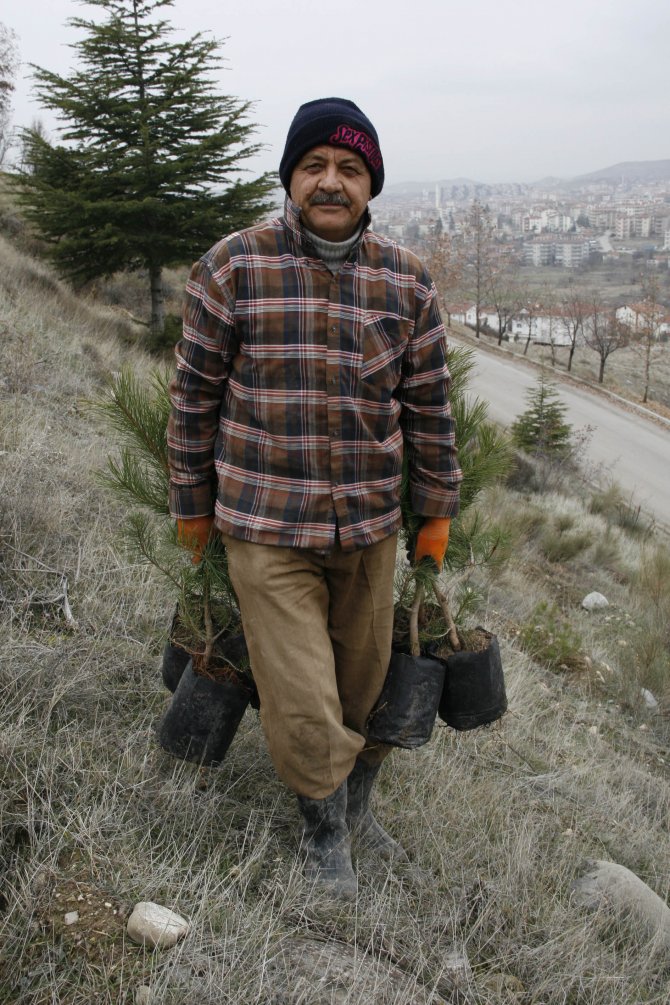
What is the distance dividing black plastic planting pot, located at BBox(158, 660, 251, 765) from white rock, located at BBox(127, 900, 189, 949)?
0.53 m

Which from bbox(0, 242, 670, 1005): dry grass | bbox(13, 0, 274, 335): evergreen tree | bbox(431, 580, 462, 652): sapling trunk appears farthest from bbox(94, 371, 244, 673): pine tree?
bbox(13, 0, 274, 335): evergreen tree

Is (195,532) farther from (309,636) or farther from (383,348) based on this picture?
(383,348)

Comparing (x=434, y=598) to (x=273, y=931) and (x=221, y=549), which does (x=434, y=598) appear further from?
(x=273, y=931)

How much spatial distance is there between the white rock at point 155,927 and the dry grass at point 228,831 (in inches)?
1.5

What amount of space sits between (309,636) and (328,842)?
0.66 metres

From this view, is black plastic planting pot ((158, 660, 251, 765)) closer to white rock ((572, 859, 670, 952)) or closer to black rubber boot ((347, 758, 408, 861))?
black rubber boot ((347, 758, 408, 861))

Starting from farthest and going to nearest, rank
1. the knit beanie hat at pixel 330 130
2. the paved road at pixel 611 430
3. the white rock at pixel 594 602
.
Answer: the paved road at pixel 611 430
the white rock at pixel 594 602
the knit beanie hat at pixel 330 130

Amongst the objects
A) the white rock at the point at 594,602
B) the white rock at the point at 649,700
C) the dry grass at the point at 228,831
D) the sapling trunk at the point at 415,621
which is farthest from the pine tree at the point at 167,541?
the white rock at the point at 594,602

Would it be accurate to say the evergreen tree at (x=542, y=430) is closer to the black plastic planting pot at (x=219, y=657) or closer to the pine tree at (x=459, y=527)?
the pine tree at (x=459, y=527)

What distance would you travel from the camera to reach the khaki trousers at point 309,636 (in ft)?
6.88

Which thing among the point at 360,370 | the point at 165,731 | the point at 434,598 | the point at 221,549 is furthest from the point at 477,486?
the point at 165,731

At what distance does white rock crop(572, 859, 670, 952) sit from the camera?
2.55 meters

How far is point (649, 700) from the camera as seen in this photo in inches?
203

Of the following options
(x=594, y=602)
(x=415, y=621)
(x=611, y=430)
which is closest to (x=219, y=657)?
(x=415, y=621)
